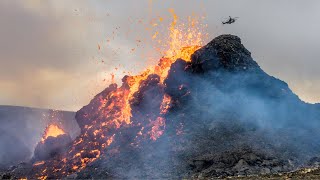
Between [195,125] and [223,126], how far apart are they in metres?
6.60

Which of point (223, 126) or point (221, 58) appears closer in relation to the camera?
point (223, 126)

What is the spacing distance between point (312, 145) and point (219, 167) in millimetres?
23806

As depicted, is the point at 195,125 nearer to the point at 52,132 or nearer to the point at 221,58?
the point at 221,58

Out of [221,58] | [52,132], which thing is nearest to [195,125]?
[221,58]

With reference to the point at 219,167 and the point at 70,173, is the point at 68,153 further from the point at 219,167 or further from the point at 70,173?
the point at 219,167

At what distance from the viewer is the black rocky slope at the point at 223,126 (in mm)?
80812

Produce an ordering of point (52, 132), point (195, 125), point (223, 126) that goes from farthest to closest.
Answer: point (52, 132) < point (195, 125) < point (223, 126)

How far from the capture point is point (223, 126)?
93.9 metres

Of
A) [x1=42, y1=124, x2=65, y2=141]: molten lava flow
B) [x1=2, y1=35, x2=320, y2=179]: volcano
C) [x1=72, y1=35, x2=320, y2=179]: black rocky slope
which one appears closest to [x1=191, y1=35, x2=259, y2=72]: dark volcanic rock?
[x1=72, y1=35, x2=320, y2=179]: black rocky slope

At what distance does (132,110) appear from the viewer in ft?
348

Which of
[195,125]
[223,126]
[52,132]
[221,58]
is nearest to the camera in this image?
[223,126]

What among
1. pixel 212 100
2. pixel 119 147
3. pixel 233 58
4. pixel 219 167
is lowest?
pixel 219 167

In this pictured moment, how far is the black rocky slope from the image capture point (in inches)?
3182

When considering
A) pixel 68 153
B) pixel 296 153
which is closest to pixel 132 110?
pixel 68 153
